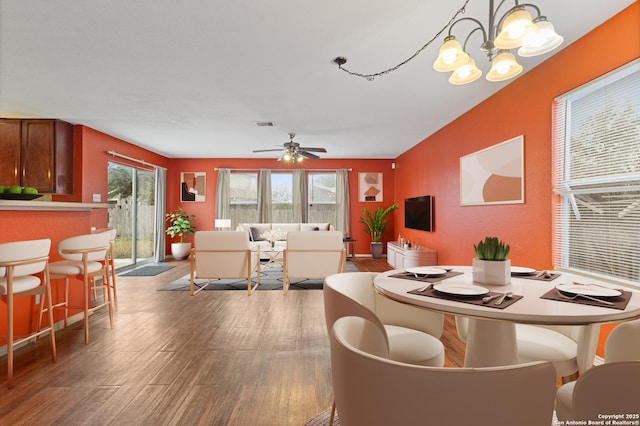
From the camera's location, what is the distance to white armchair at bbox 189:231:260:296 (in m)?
4.23

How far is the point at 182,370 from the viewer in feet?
7.19

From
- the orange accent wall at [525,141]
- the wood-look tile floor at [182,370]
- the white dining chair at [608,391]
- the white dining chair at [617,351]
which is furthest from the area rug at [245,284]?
the white dining chair at [608,391]

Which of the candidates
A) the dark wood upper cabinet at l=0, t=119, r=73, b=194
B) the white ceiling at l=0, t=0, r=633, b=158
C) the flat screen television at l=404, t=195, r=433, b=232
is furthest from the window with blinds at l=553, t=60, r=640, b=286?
the dark wood upper cabinet at l=0, t=119, r=73, b=194

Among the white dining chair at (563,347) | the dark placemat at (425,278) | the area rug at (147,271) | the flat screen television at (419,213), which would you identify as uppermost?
the flat screen television at (419,213)

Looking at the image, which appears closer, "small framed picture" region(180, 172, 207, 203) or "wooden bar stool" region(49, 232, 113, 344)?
"wooden bar stool" region(49, 232, 113, 344)

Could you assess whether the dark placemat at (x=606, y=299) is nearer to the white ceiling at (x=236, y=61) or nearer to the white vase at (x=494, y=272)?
the white vase at (x=494, y=272)

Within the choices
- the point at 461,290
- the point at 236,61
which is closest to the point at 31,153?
the point at 236,61

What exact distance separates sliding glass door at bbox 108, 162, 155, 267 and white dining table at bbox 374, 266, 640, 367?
5.90 m

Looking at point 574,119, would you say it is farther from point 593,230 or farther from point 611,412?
point 611,412

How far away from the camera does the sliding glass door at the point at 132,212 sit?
18.7 feet

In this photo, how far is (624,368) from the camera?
0.75m

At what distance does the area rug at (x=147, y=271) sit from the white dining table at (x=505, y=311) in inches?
206

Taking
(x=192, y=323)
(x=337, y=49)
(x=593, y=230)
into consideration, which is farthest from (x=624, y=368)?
(x=192, y=323)

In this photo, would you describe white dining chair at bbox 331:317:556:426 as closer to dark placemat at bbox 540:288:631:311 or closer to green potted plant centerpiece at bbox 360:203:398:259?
dark placemat at bbox 540:288:631:311
